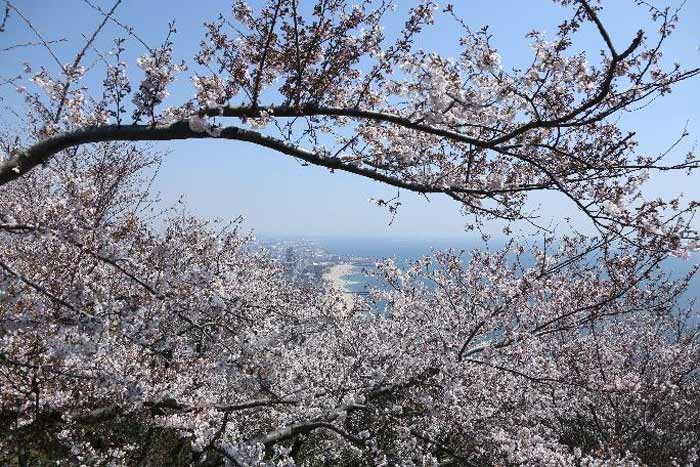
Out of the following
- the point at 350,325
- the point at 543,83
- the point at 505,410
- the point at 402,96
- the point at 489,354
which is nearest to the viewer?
the point at 543,83

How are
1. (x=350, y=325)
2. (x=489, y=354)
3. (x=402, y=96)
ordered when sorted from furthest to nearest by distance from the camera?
(x=350, y=325), (x=489, y=354), (x=402, y=96)

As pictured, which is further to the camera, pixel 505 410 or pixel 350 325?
pixel 350 325

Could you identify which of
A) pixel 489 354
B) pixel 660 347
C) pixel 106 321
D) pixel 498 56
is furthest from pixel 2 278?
pixel 660 347

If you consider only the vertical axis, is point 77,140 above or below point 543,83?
below

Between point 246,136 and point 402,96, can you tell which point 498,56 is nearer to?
point 402,96

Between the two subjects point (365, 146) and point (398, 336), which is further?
point (398, 336)

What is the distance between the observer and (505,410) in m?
11.6

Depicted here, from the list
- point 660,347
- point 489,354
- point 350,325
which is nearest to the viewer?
point 489,354

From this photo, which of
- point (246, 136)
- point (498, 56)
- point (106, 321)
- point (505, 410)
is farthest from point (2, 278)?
point (505, 410)

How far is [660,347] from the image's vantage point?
16.3 m

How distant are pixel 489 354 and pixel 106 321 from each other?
6.25 metres

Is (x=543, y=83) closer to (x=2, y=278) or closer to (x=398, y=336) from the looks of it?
(x=2, y=278)

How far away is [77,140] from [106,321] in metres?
1.45

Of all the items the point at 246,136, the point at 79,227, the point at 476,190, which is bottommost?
the point at 79,227
